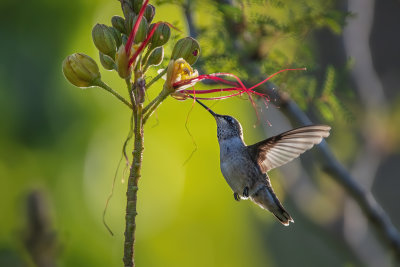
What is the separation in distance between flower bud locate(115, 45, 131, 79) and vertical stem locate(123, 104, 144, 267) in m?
0.16

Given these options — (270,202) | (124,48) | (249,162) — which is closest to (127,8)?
(124,48)

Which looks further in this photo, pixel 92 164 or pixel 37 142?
pixel 92 164

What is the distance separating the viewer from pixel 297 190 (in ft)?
16.1

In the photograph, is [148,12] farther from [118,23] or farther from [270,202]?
[270,202]

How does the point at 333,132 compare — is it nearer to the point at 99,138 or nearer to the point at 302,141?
the point at 99,138

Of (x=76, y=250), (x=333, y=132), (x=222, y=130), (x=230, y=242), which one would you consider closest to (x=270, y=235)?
(x=230, y=242)

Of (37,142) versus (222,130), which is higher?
(222,130)

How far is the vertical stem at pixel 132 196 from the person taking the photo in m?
2.02

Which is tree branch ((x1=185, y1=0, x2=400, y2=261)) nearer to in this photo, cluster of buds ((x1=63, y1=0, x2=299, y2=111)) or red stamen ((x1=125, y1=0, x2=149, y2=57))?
cluster of buds ((x1=63, y1=0, x2=299, y2=111))

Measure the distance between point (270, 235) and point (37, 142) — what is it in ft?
13.5

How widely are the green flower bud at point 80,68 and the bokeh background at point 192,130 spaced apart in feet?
3.18

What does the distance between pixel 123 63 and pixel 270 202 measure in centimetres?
187

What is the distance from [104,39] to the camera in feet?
7.79

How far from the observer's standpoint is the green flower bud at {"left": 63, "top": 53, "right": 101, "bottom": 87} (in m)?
2.38
